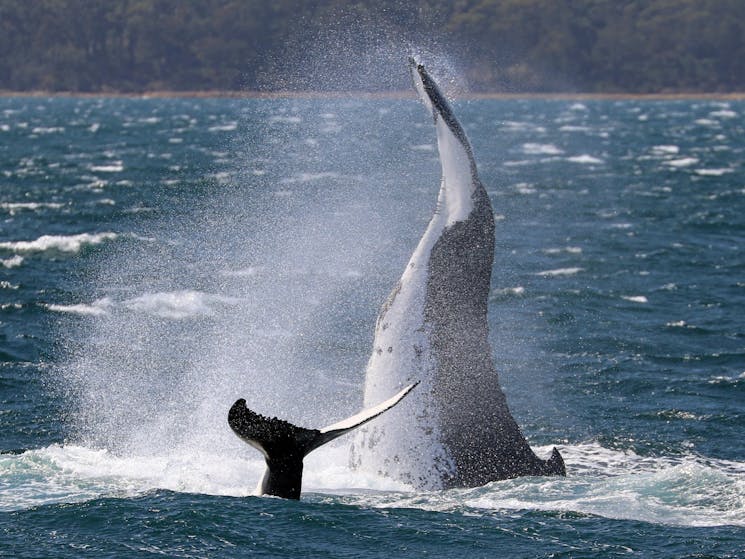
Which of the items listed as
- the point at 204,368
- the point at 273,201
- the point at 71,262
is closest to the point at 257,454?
the point at 204,368

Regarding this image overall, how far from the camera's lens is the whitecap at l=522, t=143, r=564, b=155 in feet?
310

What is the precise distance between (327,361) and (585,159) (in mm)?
64911

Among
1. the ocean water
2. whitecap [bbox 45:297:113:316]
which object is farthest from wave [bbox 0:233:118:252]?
whitecap [bbox 45:297:113:316]

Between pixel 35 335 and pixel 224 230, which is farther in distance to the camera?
pixel 224 230

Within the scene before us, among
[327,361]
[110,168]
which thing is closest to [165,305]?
[327,361]

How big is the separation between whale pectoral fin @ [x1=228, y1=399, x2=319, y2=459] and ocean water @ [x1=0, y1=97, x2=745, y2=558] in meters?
1.10

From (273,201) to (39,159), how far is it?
34.3 metres

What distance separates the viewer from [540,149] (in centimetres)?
9912

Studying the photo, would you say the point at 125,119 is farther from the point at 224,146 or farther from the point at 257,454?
the point at 257,454

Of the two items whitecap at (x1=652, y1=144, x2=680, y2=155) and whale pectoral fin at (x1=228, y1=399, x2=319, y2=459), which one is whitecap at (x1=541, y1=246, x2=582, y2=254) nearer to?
whale pectoral fin at (x1=228, y1=399, x2=319, y2=459)

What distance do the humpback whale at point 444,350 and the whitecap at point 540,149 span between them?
80.0m

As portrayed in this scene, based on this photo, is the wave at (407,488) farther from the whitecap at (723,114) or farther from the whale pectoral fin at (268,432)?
the whitecap at (723,114)

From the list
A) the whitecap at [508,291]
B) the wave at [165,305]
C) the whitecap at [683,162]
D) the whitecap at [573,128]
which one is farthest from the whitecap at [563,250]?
the whitecap at [573,128]

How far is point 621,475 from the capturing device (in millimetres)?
17516
